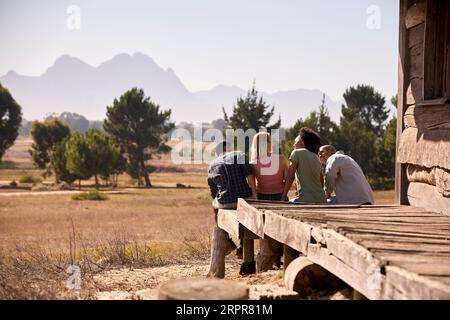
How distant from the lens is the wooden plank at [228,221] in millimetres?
6770

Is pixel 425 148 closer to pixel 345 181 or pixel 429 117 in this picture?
pixel 429 117

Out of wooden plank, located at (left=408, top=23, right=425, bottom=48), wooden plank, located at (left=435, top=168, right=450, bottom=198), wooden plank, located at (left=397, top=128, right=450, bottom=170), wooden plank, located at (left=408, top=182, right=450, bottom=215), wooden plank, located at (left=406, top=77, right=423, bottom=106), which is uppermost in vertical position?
wooden plank, located at (left=408, top=23, right=425, bottom=48)

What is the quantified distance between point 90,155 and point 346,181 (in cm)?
4671

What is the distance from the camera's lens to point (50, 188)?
53.2 metres

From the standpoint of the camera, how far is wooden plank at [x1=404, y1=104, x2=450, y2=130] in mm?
5754

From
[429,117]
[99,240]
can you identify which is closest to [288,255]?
[429,117]

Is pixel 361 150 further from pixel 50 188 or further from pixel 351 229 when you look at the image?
pixel 351 229

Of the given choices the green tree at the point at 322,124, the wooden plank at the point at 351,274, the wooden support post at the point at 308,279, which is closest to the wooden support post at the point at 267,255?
the wooden support post at the point at 308,279

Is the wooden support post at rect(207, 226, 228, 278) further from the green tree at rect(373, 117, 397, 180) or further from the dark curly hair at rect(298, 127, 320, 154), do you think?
the green tree at rect(373, 117, 397, 180)

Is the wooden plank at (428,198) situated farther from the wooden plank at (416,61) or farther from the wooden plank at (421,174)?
the wooden plank at (416,61)

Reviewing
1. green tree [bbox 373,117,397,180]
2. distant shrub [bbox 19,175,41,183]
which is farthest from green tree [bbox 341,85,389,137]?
distant shrub [bbox 19,175,41,183]

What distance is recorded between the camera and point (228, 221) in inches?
277

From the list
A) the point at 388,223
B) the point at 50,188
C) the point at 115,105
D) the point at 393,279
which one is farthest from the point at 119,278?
the point at 115,105

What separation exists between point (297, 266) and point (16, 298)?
7.43ft
